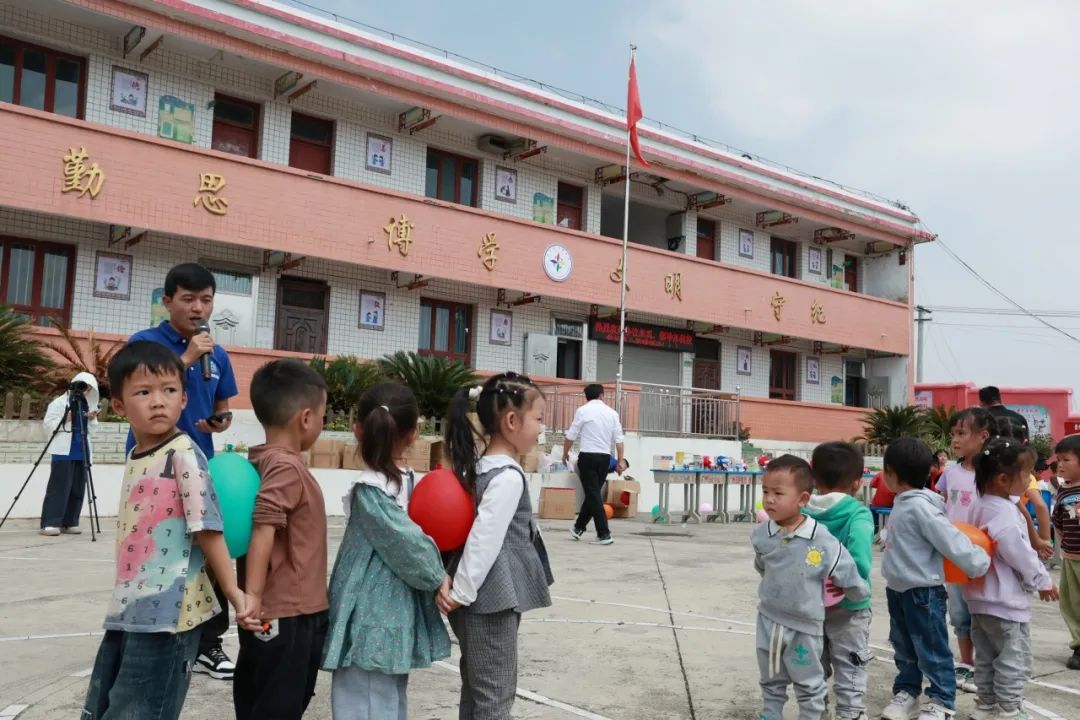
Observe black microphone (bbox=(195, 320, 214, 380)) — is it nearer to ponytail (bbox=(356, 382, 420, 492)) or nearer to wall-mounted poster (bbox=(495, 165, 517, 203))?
ponytail (bbox=(356, 382, 420, 492))

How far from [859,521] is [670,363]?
777 inches

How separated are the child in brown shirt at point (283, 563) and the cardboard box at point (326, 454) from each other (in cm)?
1085

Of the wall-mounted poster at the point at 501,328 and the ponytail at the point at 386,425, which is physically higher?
the wall-mounted poster at the point at 501,328

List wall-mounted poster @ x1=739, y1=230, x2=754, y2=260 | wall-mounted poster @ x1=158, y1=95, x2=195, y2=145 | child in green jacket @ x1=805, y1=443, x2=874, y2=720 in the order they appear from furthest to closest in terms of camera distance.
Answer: wall-mounted poster @ x1=739, y1=230, x2=754, y2=260, wall-mounted poster @ x1=158, y1=95, x2=195, y2=145, child in green jacket @ x1=805, y1=443, x2=874, y2=720

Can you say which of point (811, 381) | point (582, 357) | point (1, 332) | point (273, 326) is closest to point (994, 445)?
point (1, 332)

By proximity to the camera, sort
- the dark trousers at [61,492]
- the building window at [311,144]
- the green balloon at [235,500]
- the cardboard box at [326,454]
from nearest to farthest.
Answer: the green balloon at [235,500] → the dark trousers at [61,492] → the cardboard box at [326,454] → the building window at [311,144]

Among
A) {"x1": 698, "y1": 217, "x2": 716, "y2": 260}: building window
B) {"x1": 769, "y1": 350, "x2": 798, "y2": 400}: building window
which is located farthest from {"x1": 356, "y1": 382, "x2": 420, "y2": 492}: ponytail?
{"x1": 769, "y1": 350, "x2": 798, "y2": 400}: building window

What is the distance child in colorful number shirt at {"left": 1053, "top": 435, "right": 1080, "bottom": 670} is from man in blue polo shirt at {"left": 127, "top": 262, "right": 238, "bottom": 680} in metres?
4.57

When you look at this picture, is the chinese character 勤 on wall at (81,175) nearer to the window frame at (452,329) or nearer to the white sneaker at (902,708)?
the window frame at (452,329)

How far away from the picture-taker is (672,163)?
71.6 ft

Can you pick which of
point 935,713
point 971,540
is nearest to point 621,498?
point 971,540

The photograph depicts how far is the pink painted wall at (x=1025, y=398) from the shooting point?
1255 inches

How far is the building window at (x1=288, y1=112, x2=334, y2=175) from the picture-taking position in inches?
718

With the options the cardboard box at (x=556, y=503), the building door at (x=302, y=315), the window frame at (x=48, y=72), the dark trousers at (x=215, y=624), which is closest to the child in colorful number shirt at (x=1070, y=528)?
the dark trousers at (x=215, y=624)
